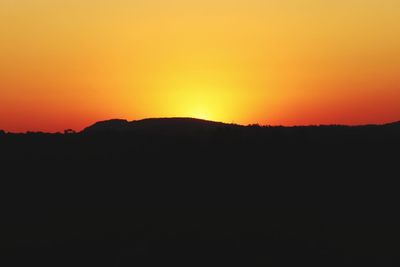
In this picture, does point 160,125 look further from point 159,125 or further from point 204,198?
point 204,198

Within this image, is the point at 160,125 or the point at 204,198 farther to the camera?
the point at 160,125

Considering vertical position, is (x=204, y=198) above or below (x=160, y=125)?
below

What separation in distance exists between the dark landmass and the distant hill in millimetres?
4475

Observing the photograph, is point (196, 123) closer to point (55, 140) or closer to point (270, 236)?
point (55, 140)

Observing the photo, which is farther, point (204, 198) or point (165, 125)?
point (165, 125)

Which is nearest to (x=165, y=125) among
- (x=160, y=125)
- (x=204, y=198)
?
(x=160, y=125)

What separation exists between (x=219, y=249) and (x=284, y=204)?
7953 mm

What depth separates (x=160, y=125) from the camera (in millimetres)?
54969

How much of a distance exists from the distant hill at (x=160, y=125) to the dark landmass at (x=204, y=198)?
14.7 feet

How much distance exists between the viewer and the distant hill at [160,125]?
51844 millimetres

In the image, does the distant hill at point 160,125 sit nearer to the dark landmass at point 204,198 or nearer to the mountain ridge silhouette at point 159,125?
the mountain ridge silhouette at point 159,125

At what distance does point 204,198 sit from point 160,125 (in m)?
21.6

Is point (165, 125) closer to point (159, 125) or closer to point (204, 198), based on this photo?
point (159, 125)

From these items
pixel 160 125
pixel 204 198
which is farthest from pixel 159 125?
pixel 204 198
